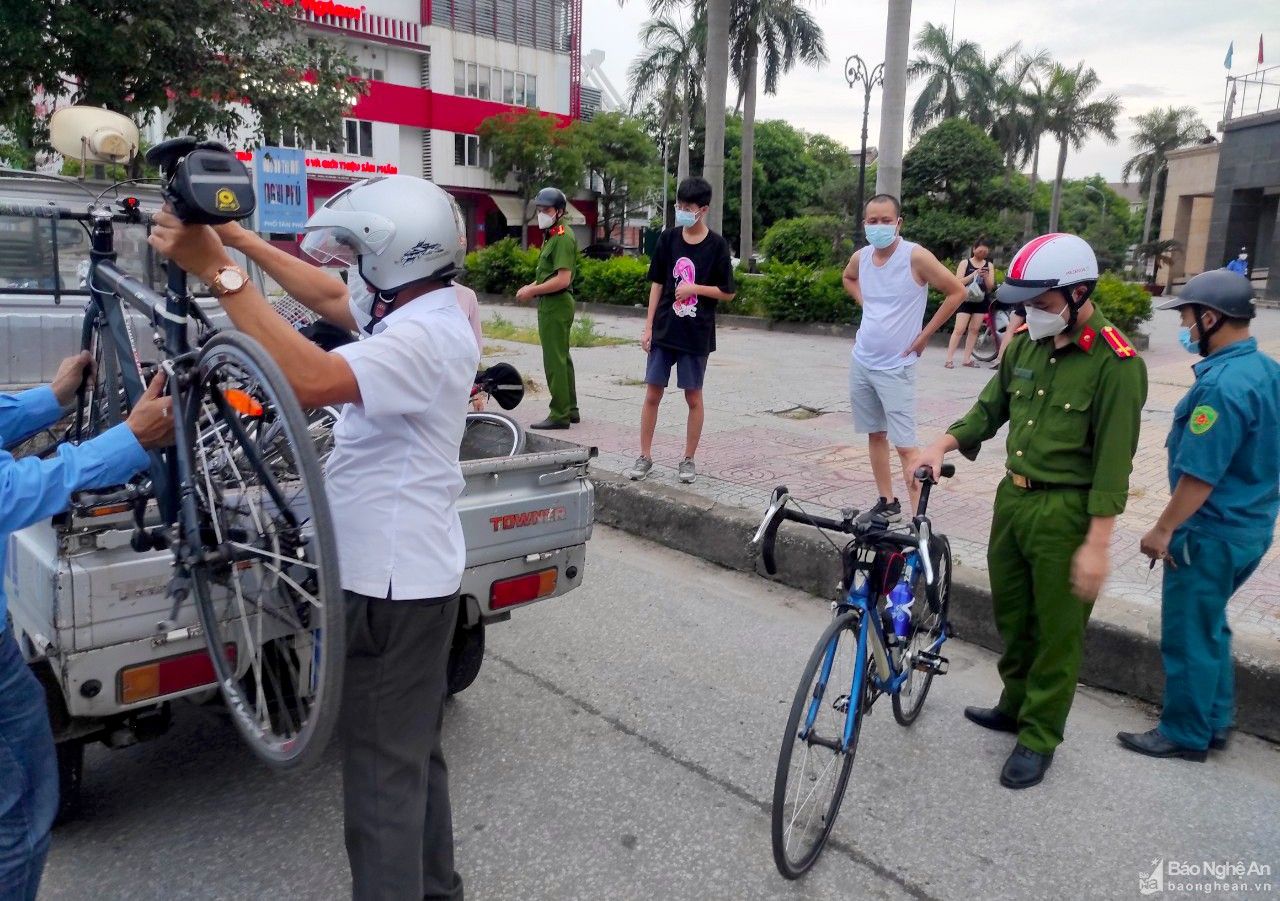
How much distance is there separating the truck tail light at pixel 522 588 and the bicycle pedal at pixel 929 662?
1368mm

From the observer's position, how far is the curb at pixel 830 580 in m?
4.06

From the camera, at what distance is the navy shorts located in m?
6.88

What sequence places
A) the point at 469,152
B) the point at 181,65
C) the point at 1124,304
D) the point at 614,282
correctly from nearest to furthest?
the point at 181,65
the point at 1124,304
the point at 614,282
the point at 469,152

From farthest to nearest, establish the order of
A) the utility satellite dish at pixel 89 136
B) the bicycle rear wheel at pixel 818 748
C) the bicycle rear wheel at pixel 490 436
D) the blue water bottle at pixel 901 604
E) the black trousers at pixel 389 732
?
the utility satellite dish at pixel 89 136 → the bicycle rear wheel at pixel 490 436 → the blue water bottle at pixel 901 604 → the bicycle rear wheel at pixel 818 748 → the black trousers at pixel 389 732

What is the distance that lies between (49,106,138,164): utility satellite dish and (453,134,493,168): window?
139 feet

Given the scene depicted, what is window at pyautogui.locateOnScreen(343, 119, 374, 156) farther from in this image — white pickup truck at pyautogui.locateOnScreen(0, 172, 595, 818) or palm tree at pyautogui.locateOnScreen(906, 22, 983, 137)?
white pickup truck at pyautogui.locateOnScreen(0, 172, 595, 818)

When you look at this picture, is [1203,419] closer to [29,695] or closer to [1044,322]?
[1044,322]

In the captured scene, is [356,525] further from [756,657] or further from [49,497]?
[756,657]

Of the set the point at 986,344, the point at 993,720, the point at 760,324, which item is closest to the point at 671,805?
the point at 993,720

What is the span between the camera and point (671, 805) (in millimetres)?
3402

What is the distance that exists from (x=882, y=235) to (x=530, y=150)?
40.7 metres

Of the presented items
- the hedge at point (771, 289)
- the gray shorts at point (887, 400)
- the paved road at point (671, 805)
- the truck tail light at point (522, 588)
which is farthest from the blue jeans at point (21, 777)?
the hedge at point (771, 289)

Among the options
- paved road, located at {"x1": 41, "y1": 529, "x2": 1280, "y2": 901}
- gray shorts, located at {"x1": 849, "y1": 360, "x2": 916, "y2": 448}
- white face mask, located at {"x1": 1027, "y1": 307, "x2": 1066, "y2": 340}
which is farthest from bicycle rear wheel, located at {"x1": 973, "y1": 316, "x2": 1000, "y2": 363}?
white face mask, located at {"x1": 1027, "y1": 307, "x2": 1066, "y2": 340}

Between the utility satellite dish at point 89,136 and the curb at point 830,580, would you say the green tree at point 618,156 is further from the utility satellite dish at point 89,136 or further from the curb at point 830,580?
the utility satellite dish at point 89,136
